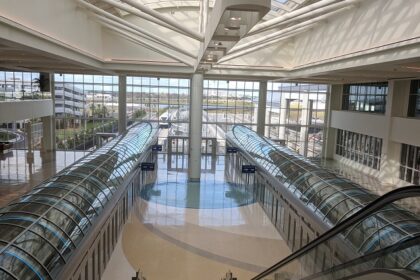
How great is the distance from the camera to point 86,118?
101 feet

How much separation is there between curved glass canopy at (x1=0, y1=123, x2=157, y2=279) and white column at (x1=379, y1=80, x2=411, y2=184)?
16.1 metres

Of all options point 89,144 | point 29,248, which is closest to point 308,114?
point 89,144

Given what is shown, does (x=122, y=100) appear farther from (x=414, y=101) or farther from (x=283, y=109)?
(x=414, y=101)

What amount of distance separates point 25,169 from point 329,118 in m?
21.9

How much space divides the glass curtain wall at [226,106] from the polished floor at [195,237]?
12.7 metres

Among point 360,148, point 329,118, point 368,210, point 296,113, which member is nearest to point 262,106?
point 296,113

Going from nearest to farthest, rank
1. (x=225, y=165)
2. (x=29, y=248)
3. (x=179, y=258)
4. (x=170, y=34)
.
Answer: (x=29, y=248) < (x=179, y=258) < (x=170, y=34) < (x=225, y=165)

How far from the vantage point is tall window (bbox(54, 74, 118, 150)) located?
99.1 ft

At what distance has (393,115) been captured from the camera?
70.8ft

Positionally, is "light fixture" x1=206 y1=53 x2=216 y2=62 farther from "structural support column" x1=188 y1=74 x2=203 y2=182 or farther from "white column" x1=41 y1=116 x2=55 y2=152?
"white column" x1=41 y1=116 x2=55 y2=152

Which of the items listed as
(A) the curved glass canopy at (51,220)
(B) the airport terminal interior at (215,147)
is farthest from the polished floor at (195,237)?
(A) the curved glass canopy at (51,220)

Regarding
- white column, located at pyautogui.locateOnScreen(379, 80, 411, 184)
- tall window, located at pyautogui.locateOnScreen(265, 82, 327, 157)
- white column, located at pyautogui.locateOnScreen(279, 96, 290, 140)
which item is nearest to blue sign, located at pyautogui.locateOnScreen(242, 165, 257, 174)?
white column, located at pyautogui.locateOnScreen(379, 80, 411, 184)

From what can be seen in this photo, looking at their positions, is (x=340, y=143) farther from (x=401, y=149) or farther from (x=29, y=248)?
(x=29, y=248)

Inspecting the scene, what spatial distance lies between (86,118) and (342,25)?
71.7 feet
